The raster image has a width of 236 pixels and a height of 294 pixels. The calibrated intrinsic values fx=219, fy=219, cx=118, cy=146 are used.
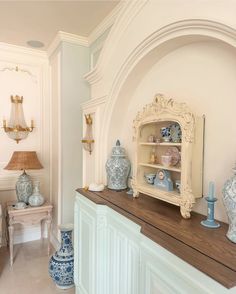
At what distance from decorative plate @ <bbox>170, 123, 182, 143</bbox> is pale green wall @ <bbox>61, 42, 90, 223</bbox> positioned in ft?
5.37

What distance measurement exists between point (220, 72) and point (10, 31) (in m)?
2.54

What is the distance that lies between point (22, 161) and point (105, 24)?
1886mm

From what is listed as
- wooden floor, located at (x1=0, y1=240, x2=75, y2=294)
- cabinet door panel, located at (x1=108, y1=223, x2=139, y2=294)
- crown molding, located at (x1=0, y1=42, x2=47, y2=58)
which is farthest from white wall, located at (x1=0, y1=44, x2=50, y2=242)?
cabinet door panel, located at (x1=108, y1=223, x2=139, y2=294)

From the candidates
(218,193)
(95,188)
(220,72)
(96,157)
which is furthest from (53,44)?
(218,193)

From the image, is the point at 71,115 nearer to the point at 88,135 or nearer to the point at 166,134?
the point at 88,135

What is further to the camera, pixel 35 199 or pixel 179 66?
pixel 35 199

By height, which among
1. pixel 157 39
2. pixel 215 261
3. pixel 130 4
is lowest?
pixel 215 261

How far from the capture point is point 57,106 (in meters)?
2.93

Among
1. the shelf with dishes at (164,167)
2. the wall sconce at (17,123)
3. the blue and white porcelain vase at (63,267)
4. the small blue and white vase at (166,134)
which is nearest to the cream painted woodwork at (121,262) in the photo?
the blue and white porcelain vase at (63,267)

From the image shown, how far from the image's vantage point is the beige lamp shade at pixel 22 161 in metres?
2.70

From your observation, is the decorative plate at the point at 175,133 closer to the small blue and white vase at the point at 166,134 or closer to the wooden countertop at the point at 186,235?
the small blue and white vase at the point at 166,134

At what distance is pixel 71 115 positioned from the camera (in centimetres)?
284

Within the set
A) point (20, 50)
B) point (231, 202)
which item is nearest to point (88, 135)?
point (231, 202)

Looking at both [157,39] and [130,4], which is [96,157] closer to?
[157,39]
